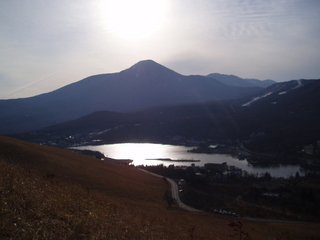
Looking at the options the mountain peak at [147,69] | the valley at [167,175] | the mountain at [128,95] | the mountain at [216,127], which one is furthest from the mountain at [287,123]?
the mountain peak at [147,69]

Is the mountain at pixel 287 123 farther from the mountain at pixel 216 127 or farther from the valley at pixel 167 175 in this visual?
the valley at pixel 167 175

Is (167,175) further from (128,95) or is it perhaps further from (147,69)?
(147,69)

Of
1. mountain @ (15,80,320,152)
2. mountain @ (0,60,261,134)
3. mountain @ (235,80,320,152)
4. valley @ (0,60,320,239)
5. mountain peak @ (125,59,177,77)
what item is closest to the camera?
valley @ (0,60,320,239)

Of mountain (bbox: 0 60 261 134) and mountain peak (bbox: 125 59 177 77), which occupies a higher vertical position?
mountain peak (bbox: 125 59 177 77)

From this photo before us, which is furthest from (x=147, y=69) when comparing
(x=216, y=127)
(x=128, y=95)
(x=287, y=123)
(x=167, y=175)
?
(x=167, y=175)

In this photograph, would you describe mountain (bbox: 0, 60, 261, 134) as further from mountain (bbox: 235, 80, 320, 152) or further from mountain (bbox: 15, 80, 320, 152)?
mountain (bbox: 235, 80, 320, 152)

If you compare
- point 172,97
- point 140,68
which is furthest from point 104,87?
point 172,97

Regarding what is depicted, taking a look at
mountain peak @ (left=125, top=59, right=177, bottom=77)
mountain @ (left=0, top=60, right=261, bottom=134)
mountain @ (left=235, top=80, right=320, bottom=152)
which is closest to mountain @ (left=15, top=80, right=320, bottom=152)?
mountain @ (left=235, top=80, right=320, bottom=152)

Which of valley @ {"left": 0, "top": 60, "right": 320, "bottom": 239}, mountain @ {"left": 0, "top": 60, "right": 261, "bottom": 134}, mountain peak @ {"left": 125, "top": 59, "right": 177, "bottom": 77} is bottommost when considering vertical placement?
valley @ {"left": 0, "top": 60, "right": 320, "bottom": 239}

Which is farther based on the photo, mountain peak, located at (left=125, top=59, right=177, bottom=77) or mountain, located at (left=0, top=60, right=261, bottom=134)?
mountain peak, located at (left=125, top=59, right=177, bottom=77)
